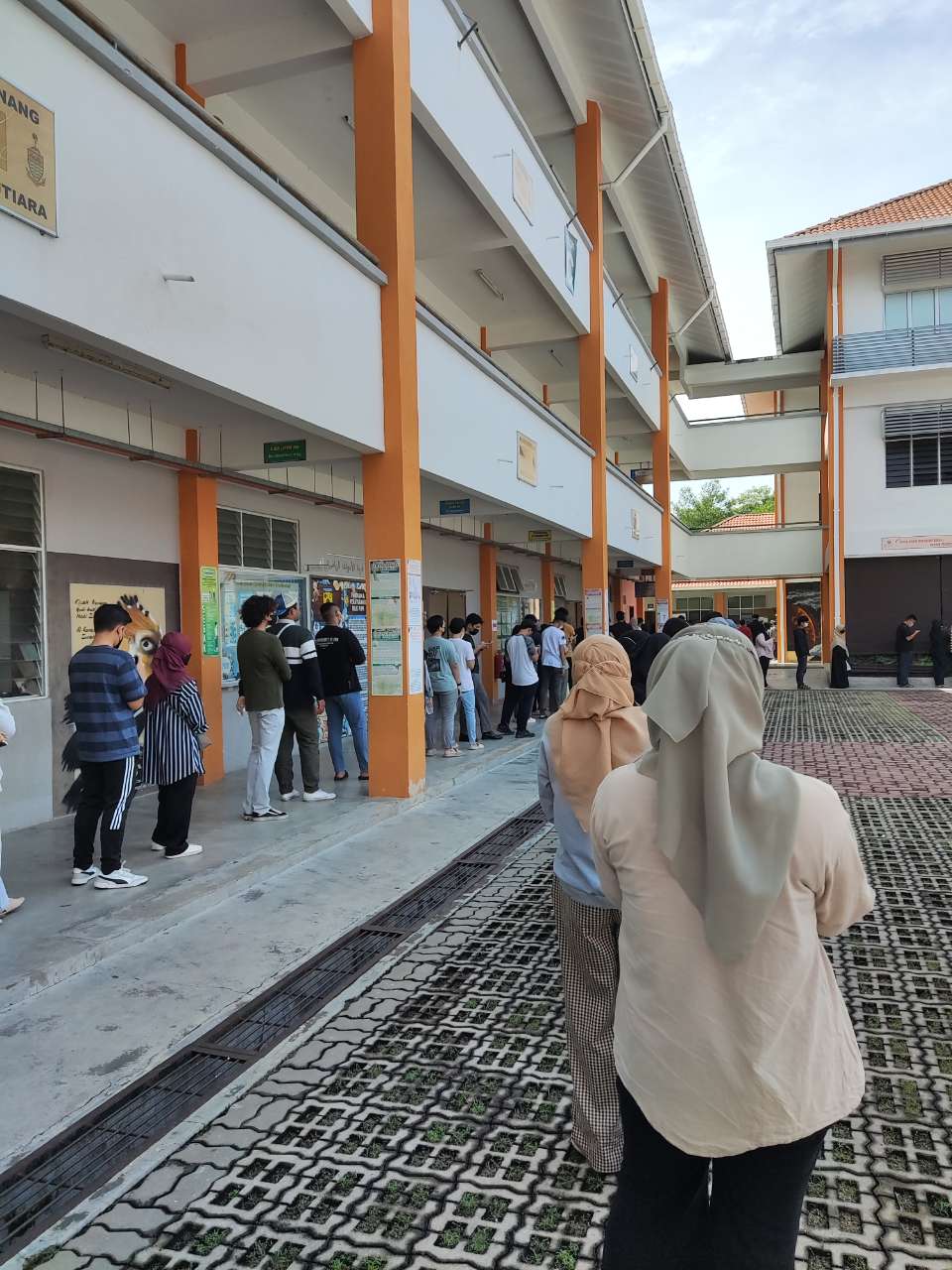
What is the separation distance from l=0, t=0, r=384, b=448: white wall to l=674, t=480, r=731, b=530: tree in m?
56.3

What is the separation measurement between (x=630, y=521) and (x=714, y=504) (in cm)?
4674

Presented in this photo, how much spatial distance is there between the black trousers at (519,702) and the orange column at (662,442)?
34.4 feet

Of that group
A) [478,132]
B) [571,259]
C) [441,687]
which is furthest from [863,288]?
[441,687]

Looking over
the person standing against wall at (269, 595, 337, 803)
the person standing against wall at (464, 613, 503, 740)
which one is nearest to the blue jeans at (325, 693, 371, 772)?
the person standing against wall at (269, 595, 337, 803)

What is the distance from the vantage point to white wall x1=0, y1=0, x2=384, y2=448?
4598 millimetres

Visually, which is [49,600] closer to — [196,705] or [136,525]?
[136,525]

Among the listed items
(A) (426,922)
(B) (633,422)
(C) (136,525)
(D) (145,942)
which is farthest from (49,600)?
(B) (633,422)

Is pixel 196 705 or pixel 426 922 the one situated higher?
pixel 196 705

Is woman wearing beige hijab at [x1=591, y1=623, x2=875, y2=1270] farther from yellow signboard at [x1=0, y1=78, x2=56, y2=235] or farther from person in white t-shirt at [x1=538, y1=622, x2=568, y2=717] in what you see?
person in white t-shirt at [x1=538, y1=622, x2=568, y2=717]

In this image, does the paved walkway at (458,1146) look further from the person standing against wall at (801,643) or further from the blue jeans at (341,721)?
the person standing against wall at (801,643)

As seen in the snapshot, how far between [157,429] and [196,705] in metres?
3.20

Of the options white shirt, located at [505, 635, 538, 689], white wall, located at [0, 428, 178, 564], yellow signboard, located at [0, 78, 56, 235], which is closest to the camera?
yellow signboard, located at [0, 78, 56, 235]

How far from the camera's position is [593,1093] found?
9.84 feet

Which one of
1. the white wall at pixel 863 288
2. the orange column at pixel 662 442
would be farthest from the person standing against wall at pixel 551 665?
the white wall at pixel 863 288
